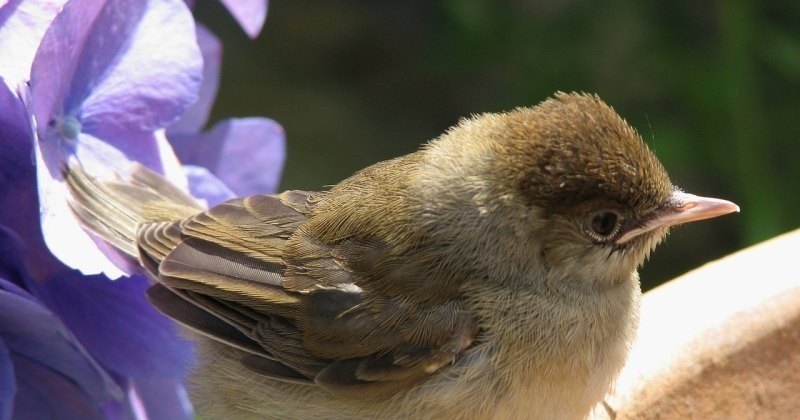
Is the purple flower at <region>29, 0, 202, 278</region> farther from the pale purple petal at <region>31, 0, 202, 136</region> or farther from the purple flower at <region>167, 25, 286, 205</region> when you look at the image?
the purple flower at <region>167, 25, 286, 205</region>

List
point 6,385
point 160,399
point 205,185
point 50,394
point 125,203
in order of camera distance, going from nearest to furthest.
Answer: point 6,385, point 50,394, point 160,399, point 205,185, point 125,203

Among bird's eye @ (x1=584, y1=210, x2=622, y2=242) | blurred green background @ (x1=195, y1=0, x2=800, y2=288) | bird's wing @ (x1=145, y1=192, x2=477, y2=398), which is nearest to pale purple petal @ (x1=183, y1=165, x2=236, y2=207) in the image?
bird's wing @ (x1=145, y1=192, x2=477, y2=398)

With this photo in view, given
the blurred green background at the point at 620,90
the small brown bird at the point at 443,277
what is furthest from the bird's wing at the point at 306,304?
the blurred green background at the point at 620,90

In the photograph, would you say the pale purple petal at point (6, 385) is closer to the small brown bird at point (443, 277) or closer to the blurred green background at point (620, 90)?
the small brown bird at point (443, 277)

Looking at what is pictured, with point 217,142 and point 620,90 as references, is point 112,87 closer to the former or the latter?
point 217,142

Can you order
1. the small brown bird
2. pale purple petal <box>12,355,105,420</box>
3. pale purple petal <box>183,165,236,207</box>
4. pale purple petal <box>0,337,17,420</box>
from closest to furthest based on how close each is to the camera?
pale purple petal <box>0,337,17,420</box>, pale purple petal <box>12,355,105,420</box>, pale purple petal <box>183,165,236,207</box>, the small brown bird

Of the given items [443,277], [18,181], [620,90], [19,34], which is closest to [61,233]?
[18,181]
